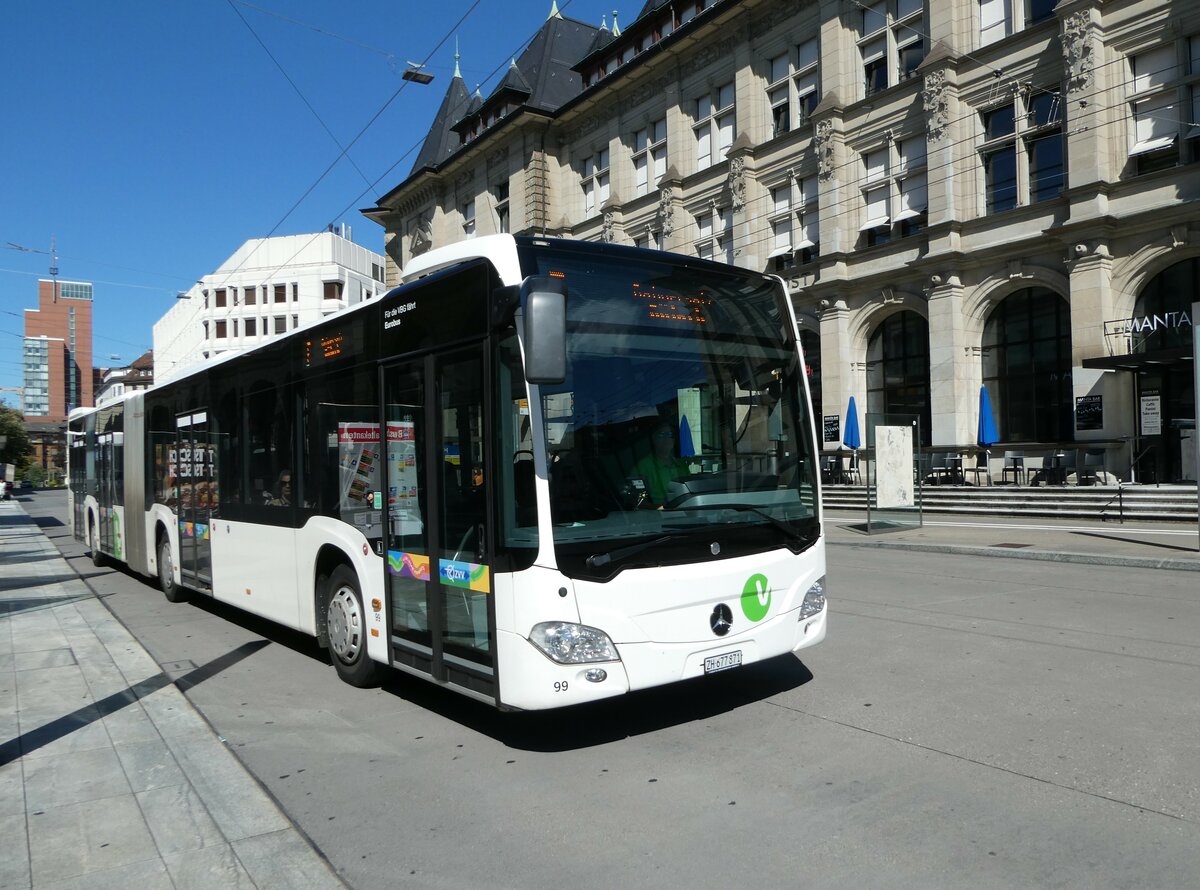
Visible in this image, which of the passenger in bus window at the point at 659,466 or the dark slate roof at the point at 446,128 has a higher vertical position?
the dark slate roof at the point at 446,128

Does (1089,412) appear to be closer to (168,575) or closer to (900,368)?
(900,368)

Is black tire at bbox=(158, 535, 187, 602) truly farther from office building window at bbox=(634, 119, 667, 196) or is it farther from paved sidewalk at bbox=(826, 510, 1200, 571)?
office building window at bbox=(634, 119, 667, 196)

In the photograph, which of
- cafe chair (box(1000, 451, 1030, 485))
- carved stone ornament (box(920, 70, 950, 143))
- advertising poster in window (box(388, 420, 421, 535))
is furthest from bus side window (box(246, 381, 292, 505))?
carved stone ornament (box(920, 70, 950, 143))

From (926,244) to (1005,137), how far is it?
144 inches

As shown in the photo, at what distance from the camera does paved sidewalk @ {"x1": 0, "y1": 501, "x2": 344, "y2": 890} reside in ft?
12.4

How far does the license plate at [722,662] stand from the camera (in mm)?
5223

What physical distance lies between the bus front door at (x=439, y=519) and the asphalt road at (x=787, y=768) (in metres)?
0.56

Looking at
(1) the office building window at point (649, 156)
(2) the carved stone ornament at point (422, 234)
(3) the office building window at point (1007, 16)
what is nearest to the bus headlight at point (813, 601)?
(3) the office building window at point (1007, 16)

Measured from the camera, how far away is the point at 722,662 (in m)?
5.27

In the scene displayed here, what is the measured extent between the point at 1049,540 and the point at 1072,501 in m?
6.05

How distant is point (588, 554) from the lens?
489 centimetres

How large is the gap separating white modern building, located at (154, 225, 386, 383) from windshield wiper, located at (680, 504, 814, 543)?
82779mm

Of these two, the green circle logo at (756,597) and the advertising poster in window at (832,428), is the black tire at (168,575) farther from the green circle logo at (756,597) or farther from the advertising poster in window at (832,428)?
the advertising poster in window at (832,428)

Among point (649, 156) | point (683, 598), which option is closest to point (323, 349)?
point (683, 598)
